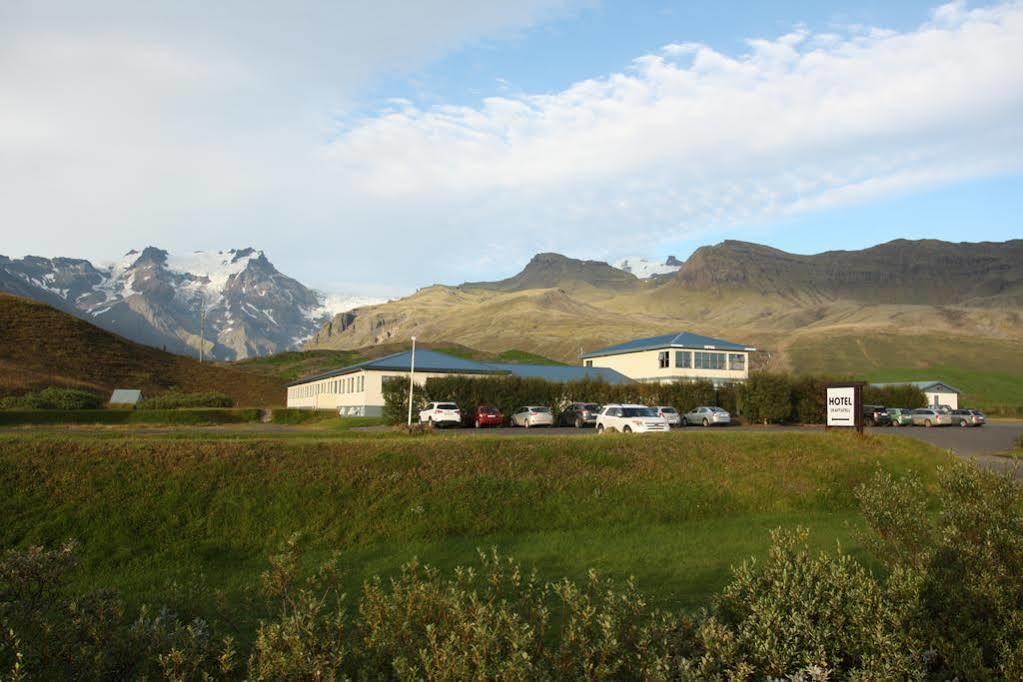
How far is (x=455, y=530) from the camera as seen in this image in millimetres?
15461

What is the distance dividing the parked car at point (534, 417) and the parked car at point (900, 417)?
29.8m

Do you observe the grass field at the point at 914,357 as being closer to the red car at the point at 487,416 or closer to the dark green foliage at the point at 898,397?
the dark green foliage at the point at 898,397

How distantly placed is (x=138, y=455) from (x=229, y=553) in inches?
173

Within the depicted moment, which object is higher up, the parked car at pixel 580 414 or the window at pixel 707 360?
the window at pixel 707 360

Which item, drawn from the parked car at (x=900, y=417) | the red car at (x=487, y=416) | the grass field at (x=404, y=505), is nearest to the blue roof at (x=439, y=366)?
the red car at (x=487, y=416)

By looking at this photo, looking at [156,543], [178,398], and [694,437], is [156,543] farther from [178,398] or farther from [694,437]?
[178,398]

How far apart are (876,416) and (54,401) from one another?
65.1 m

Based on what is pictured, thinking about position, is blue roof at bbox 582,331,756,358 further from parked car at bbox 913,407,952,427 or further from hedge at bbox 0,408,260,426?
hedge at bbox 0,408,260,426

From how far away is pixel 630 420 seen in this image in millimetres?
34219

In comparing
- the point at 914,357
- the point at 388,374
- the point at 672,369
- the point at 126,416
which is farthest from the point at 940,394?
the point at 914,357

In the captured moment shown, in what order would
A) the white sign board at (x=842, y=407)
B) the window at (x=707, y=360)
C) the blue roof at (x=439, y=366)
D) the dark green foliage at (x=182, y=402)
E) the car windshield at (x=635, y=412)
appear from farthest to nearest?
1. the window at (x=707, y=360)
2. the dark green foliage at (x=182, y=402)
3. the blue roof at (x=439, y=366)
4. the car windshield at (x=635, y=412)
5. the white sign board at (x=842, y=407)

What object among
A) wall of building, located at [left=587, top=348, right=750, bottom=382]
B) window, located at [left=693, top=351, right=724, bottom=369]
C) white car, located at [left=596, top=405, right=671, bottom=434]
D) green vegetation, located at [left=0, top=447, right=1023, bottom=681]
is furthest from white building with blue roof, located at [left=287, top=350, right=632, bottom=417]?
green vegetation, located at [left=0, top=447, right=1023, bottom=681]

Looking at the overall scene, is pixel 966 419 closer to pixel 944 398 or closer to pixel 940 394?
pixel 940 394

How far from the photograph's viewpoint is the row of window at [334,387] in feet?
179
